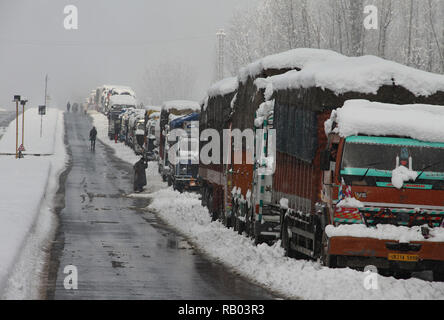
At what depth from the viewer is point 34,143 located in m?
75.9

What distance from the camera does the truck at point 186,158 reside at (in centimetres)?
4019

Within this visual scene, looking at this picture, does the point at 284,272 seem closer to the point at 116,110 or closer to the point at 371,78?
the point at 371,78

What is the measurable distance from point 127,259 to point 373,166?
6264 millimetres

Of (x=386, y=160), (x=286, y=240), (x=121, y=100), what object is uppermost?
(x=121, y=100)

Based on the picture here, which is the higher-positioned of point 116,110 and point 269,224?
point 116,110

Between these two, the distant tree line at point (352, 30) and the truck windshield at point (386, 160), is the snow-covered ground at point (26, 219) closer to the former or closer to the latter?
the truck windshield at point (386, 160)

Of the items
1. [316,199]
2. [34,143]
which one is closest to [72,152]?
[34,143]

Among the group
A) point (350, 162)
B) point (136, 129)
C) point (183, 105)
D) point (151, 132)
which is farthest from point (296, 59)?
point (136, 129)

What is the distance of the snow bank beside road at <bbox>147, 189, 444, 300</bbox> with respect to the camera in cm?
1338

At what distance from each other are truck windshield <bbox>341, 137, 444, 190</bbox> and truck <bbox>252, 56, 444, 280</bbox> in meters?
0.02

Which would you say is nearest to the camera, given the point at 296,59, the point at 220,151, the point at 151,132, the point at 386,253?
the point at 386,253

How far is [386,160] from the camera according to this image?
14.7 m

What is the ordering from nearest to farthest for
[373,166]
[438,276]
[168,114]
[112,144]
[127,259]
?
[373,166], [438,276], [127,259], [168,114], [112,144]

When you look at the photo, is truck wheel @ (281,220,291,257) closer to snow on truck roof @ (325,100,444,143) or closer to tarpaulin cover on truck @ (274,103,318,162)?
tarpaulin cover on truck @ (274,103,318,162)
